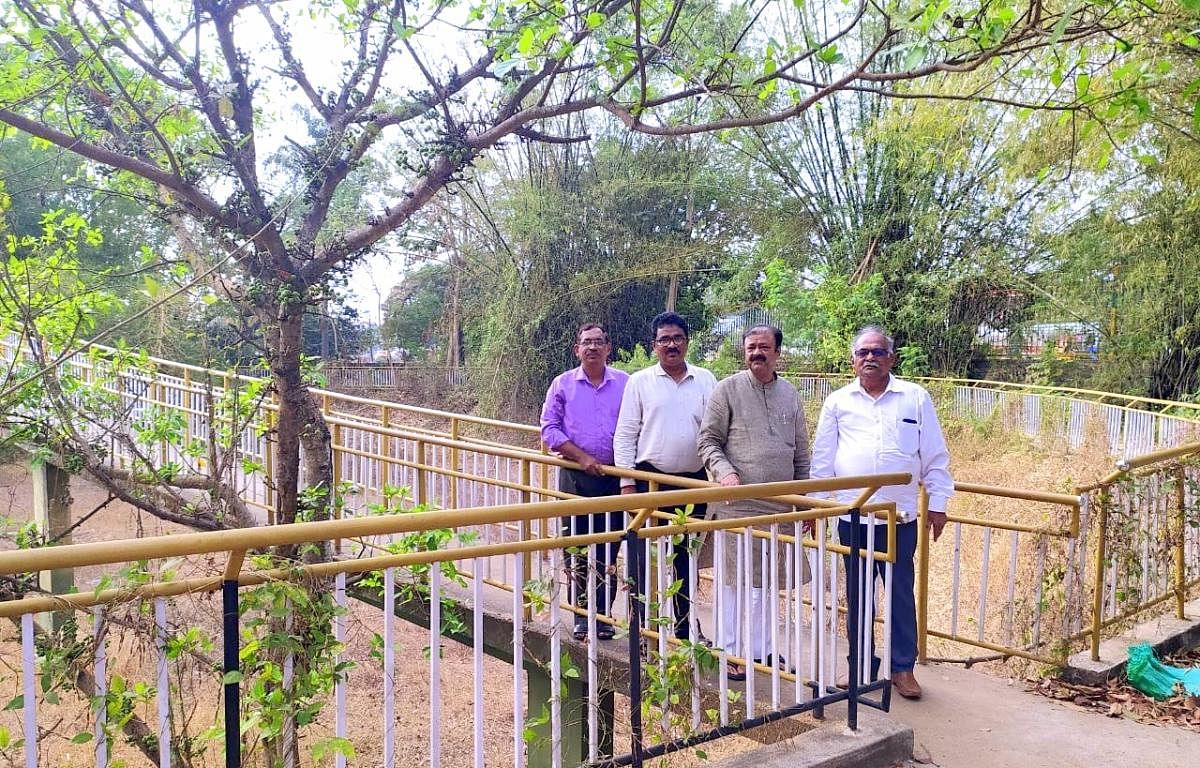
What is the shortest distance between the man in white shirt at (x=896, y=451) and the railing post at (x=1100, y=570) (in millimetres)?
1198

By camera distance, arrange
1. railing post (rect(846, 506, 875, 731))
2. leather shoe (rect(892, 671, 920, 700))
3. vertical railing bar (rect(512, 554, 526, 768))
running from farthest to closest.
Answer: leather shoe (rect(892, 671, 920, 700)) → railing post (rect(846, 506, 875, 731)) → vertical railing bar (rect(512, 554, 526, 768))

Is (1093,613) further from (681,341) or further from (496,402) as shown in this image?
(496,402)

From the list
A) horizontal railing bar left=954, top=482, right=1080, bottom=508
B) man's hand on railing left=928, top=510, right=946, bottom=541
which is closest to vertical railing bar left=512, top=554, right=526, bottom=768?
man's hand on railing left=928, top=510, right=946, bottom=541

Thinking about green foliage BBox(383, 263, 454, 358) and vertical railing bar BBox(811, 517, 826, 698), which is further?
green foliage BBox(383, 263, 454, 358)

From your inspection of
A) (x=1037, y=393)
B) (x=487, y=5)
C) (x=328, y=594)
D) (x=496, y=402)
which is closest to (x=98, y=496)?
(x=496, y=402)

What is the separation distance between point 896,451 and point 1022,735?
1.28 m

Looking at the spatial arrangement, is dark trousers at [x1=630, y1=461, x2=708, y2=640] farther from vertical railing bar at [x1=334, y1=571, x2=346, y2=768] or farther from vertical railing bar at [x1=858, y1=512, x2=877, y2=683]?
vertical railing bar at [x1=334, y1=571, x2=346, y2=768]

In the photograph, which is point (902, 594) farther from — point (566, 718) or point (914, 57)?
point (566, 718)

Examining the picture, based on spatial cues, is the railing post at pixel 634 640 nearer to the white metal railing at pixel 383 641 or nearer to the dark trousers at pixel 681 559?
the white metal railing at pixel 383 641

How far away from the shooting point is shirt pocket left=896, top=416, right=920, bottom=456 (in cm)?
359

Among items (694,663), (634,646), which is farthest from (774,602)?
(634,646)

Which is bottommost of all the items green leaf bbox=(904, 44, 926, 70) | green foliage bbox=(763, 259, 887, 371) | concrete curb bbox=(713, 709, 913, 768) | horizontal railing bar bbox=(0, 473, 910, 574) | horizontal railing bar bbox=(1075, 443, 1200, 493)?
concrete curb bbox=(713, 709, 913, 768)

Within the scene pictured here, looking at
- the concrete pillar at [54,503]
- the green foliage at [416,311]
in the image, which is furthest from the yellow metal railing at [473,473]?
the green foliage at [416,311]

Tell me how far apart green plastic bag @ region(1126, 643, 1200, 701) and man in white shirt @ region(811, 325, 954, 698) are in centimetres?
134
